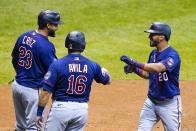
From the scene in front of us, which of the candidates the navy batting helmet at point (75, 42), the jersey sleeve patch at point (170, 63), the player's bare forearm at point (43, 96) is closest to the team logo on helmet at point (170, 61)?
the jersey sleeve patch at point (170, 63)

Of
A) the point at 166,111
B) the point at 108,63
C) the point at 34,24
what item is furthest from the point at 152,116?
the point at 34,24

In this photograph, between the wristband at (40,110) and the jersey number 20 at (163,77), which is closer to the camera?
the wristband at (40,110)

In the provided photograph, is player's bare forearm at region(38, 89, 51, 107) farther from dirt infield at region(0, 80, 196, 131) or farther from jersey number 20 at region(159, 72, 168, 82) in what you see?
dirt infield at region(0, 80, 196, 131)

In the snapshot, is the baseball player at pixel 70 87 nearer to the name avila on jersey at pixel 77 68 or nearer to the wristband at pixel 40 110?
the name avila on jersey at pixel 77 68

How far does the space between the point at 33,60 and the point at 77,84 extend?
137 centimetres

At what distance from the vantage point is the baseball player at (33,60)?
26.6 feet

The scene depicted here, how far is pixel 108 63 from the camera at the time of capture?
16609 millimetres

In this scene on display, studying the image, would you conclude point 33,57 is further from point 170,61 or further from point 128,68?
point 170,61

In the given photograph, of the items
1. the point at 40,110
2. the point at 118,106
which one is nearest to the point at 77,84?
the point at 40,110

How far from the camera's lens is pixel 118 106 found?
12.7 meters

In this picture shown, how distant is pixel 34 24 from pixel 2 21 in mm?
1193

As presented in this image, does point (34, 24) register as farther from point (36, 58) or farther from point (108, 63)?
point (36, 58)

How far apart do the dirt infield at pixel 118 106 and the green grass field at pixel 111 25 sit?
3.63ft

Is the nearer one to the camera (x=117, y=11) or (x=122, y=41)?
(x=122, y=41)
